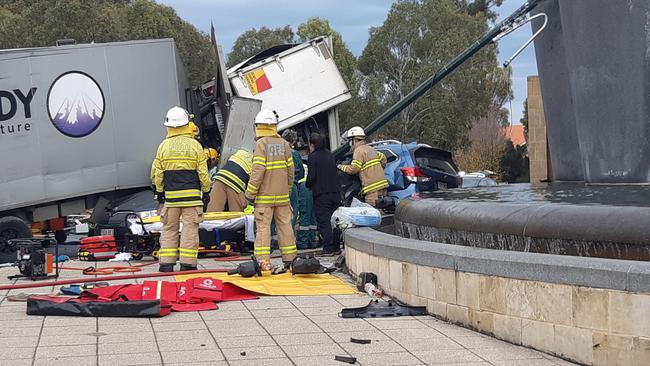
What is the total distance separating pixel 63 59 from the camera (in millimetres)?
13820

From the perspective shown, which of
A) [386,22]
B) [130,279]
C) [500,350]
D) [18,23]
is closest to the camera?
[500,350]

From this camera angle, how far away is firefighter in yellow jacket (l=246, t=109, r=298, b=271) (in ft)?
33.8

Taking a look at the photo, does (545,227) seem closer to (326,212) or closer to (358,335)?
(358,335)

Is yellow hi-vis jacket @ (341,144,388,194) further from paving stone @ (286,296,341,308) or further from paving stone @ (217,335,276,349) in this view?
paving stone @ (217,335,276,349)

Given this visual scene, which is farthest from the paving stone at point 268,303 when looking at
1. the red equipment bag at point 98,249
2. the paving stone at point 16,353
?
the red equipment bag at point 98,249

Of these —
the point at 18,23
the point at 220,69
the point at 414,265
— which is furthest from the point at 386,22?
the point at 414,265

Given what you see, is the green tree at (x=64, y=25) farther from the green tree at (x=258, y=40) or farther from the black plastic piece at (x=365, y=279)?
the black plastic piece at (x=365, y=279)

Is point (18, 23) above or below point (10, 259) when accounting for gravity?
above

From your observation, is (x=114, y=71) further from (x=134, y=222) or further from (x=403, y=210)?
(x=403, y=210)

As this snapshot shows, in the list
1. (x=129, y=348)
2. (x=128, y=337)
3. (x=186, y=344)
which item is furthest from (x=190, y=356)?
(x=128, y=337)

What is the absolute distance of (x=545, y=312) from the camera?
611 centimetres

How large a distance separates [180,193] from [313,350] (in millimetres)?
4500

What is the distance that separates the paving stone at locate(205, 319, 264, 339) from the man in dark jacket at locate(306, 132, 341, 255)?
15.0 ft

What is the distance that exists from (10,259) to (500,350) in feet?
27.7
